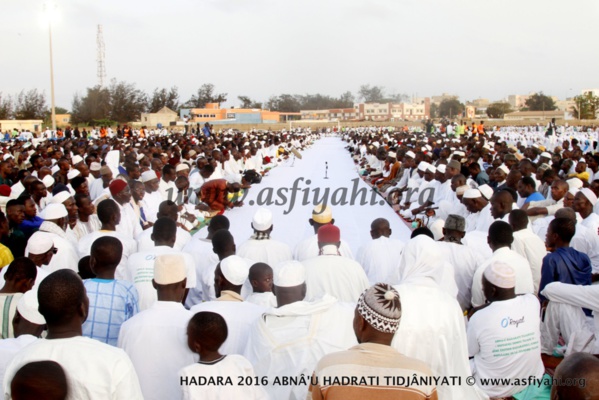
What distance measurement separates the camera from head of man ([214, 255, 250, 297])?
3.54 meters

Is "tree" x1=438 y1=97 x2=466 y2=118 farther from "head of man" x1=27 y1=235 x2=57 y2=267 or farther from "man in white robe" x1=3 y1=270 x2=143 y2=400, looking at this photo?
"man in white robe" x1=3 y1=270 x2=143 y2=400

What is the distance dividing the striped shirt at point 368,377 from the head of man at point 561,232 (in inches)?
125

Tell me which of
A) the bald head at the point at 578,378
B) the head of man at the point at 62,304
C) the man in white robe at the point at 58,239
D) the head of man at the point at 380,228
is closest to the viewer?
the bald head at the point at 578,378

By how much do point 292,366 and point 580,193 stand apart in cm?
467

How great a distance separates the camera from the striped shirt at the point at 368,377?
1959 mm

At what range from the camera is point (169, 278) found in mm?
3086

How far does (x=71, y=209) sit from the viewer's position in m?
5.86

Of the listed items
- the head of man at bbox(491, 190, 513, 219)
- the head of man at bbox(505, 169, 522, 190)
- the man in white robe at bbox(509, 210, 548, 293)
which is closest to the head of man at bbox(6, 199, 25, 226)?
the man in white robe at bbox(509, 210, 548, 293)

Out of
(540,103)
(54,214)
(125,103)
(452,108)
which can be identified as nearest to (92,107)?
(125,103)

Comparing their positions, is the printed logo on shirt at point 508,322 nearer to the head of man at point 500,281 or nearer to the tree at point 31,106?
the head of man at point 500,281

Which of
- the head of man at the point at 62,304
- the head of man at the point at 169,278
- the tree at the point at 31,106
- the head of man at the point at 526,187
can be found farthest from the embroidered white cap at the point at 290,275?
the tree at the point at 31,106

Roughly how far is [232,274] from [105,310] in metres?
0.77

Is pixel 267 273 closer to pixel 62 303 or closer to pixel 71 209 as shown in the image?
pixel 62 303

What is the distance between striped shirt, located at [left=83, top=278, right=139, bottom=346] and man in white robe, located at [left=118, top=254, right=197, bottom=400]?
14.9 inches
